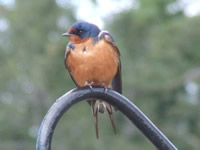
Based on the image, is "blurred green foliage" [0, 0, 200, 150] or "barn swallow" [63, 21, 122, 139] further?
"blurred green foliage" [0, 0, 200, 150]

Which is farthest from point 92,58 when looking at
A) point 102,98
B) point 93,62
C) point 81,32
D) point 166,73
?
point 166,73

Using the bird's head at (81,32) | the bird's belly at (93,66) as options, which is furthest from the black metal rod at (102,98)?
the bird's head at (81,32)

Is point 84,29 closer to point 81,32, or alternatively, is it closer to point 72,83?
point 81,32

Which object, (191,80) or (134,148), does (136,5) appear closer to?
(191,80)

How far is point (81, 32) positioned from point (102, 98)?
105cm

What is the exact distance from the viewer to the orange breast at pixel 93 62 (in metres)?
3.65

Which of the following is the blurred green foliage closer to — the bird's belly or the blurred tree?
the blurred tree

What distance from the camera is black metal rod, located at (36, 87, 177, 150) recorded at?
2323 mm

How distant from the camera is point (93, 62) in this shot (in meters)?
3.63

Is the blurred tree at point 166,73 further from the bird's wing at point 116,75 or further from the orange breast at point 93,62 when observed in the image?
the orange breast at point 93,62

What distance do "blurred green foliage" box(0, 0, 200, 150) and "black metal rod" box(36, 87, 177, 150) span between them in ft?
47.9

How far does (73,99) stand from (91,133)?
15497 mm

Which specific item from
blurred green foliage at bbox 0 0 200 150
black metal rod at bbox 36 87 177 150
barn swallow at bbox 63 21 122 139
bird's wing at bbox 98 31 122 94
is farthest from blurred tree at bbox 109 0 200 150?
black metal rod at bbox 36 87 177 150

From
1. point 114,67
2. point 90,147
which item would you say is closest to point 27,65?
point 90,147
